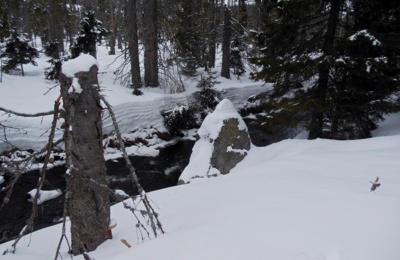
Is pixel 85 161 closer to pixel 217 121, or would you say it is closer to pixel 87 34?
pixel 217 121

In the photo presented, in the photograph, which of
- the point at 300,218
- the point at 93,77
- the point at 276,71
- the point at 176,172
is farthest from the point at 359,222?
the point at 176,172

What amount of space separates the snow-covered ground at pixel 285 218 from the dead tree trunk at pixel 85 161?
17cm

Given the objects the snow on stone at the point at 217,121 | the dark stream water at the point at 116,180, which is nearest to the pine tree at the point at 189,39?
the dark stream water at the point at 116,180

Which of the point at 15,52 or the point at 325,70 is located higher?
the point at 15,52

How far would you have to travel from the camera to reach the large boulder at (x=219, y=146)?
6957mm

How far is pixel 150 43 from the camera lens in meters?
13.4

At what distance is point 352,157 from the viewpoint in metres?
3.57

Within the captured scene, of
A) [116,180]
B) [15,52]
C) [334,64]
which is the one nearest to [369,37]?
[334,64]

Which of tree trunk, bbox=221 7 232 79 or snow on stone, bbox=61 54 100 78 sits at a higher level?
tree trunk, bbox=221 7 232 79

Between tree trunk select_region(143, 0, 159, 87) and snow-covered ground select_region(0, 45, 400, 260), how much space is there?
10617 millimetres

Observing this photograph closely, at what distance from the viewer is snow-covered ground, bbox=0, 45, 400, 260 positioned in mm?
1496

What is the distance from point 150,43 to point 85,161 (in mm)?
11830

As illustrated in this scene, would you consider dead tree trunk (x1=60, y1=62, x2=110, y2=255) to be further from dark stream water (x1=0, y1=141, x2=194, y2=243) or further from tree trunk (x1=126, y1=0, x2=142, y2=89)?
tree trunk (x1=126, y1=0, x2=142, y2=89)

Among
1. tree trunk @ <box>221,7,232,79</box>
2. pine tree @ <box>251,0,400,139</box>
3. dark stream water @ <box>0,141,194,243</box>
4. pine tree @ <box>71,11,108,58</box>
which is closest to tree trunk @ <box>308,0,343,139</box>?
pine tree @ <box>251,0,400,139</box>
